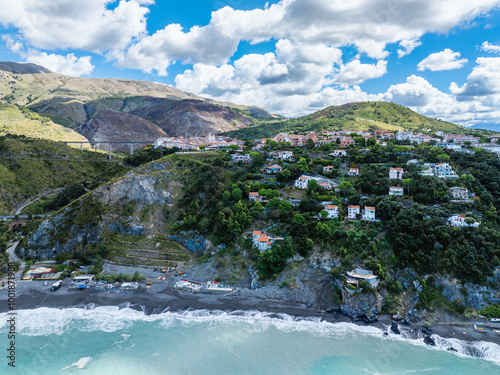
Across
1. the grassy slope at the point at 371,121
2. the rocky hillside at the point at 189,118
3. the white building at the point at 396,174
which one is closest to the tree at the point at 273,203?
the white building at the point at 396,174

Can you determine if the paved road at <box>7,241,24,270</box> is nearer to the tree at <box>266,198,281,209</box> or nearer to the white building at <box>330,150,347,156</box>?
the tree at <box>266,198,281,209</box>

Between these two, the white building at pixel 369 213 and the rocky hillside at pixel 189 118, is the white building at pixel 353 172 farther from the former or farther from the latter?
the rocky hillside at pixel 189 118

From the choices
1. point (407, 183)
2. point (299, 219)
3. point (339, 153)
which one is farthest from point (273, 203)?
point (339, 153)

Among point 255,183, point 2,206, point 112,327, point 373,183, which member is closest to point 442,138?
point 373,183

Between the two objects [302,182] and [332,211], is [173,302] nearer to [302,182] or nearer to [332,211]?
[332,211]

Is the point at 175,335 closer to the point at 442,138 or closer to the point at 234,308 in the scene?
the point at 234,308
